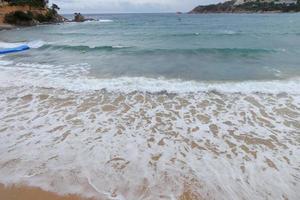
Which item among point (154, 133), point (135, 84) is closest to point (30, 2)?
point (135, 84)

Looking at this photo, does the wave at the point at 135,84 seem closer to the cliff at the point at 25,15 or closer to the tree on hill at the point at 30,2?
the cliff at the point at 25,15

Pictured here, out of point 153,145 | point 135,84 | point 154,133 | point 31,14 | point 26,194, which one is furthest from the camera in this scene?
point 31,14

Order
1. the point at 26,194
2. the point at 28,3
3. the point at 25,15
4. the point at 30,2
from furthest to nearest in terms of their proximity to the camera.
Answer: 1. the point at 30,2
2. the point at 28,3
3. the point at 25,15
4. the point at 26,194

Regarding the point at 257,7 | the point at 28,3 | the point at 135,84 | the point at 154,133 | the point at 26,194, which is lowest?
the point at 257,7

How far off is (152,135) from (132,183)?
76.4 inches

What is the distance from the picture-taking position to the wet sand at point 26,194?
4044 mm

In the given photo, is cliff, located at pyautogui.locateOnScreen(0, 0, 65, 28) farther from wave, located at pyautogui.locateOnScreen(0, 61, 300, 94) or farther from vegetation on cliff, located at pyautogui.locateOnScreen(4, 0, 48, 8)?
wave, located at pyautogui.locateOnScreen(0, 61, 300, 94)

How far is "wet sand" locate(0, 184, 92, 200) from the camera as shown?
4044 millimetres

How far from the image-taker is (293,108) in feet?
25.5

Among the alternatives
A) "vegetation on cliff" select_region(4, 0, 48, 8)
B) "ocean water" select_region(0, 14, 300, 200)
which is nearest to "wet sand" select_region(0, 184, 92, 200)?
"ocean water" select_region(0, 14, 300, 200)

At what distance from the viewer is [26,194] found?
4.12 metres

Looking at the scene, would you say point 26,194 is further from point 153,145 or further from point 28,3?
point 28,3

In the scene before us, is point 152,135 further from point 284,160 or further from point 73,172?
point 284,160

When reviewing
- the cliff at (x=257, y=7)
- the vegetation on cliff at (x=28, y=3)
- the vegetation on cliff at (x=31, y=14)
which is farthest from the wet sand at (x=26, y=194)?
the cliff at (x=257, y=7)
